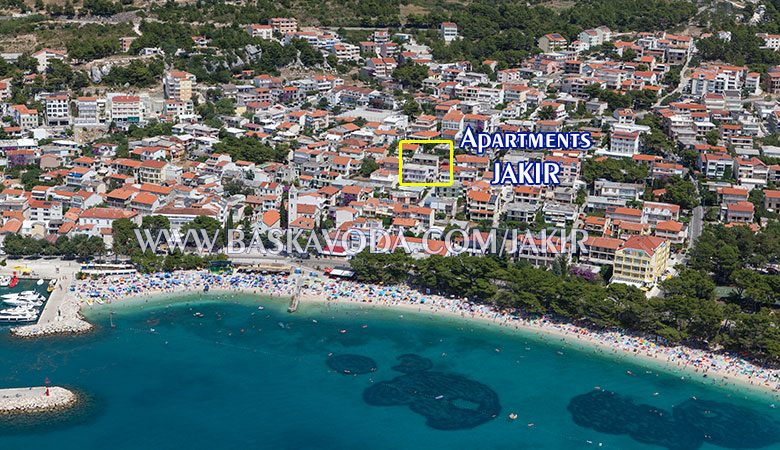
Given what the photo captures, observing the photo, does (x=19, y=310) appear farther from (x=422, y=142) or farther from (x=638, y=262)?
(x=422, y=142)

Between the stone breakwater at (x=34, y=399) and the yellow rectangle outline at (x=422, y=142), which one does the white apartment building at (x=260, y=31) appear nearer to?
the yellow rectangle outline at (x=422, y=142)

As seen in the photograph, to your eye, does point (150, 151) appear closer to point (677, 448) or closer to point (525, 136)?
point (525, 136)

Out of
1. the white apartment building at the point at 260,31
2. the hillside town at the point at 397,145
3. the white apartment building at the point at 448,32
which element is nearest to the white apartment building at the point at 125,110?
the hillside town at the point at 397,145

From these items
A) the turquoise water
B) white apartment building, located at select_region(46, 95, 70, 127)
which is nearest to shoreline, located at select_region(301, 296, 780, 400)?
the turquoise water

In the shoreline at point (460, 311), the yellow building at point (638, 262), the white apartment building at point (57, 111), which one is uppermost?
the white apartment building at point (57, 111)

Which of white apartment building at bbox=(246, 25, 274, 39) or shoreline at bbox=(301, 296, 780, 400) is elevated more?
white apartment building at bbox=(246, 25, 274, 39)

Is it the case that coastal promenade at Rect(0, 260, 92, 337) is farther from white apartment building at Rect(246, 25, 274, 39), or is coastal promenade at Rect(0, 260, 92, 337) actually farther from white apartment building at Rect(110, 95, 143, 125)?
white apartment building at Rect(246, 25, 274, 39)
